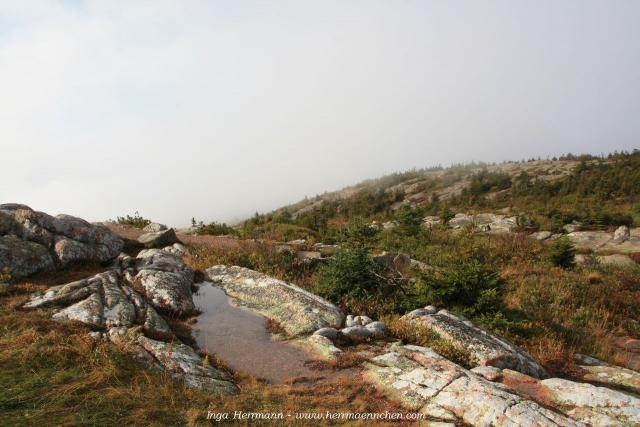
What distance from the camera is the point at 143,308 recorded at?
8516mm

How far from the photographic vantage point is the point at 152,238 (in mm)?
15352

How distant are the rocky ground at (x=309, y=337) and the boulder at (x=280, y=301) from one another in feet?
0.12

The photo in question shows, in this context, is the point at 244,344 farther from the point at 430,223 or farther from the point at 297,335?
the point at 430,223

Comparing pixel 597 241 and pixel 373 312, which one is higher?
pixel 373 312

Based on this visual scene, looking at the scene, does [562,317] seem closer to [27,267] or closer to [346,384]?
[346,384]

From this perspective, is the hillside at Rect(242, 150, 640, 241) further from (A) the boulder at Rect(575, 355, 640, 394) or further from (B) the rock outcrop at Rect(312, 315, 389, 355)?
(A) the boulder at Rect(575, 355, 640, 394)

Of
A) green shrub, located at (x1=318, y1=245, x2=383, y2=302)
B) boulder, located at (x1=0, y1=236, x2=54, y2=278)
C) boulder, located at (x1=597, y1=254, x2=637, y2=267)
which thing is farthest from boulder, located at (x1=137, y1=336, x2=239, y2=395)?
boulder, located at (x1=597, y1=254, x2=637, y2=267)

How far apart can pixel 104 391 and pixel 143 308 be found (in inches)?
140

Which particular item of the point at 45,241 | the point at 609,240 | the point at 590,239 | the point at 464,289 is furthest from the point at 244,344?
the point at 609,240

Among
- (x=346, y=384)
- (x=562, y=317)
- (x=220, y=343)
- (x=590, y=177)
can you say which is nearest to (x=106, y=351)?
(x=220, y=343)

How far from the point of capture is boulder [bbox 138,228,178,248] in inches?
598

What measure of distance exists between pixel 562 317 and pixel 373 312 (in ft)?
19.6

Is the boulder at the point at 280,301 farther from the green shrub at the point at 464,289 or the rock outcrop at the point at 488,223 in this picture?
the rock outcrop at the point at 488,223

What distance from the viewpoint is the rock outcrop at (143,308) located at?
6.33m
